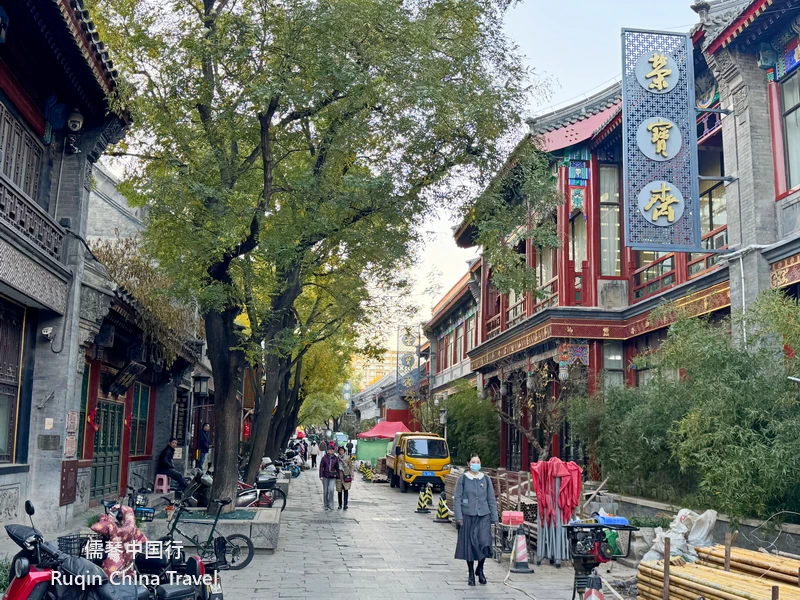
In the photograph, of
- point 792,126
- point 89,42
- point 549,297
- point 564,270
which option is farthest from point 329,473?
point 792,126

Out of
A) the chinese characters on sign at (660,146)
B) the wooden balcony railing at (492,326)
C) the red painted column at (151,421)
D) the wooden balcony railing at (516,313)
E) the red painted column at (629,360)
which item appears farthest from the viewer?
the wooden balcony railing at (492,326)

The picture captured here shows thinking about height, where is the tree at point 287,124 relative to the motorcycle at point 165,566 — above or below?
above

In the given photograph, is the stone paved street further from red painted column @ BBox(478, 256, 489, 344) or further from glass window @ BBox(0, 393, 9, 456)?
red painted column @ BBox(478, 256, 489, 344)

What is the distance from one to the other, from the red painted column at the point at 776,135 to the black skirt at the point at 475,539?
8.30 metres

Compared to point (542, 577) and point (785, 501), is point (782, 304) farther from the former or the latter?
point (542, 577)

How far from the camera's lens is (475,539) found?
1130cm

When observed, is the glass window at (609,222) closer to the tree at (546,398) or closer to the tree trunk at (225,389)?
the tree at (546,398)

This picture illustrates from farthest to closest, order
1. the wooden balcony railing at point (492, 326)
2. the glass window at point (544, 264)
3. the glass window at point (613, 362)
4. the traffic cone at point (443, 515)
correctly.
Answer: the wooden balcony railing at point (492, 326) → the glass window at point (544, 264) → the glass window at point (613, 362) → the traffic cone at point (443, 515)

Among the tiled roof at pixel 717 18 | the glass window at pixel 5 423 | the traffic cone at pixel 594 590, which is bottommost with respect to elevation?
the traffic cone at pixel 594 590

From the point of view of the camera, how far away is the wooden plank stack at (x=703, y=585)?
721 cm

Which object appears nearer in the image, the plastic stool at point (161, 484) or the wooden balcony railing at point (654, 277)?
the wooden balcony railing at point (654, 277)

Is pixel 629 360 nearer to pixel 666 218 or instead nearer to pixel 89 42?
pixel 666 218

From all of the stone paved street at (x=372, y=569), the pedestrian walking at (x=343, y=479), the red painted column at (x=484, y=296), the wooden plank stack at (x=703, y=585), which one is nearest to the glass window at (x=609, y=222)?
the stone paved street at (x=372, y=569)

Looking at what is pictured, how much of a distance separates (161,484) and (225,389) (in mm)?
8191
